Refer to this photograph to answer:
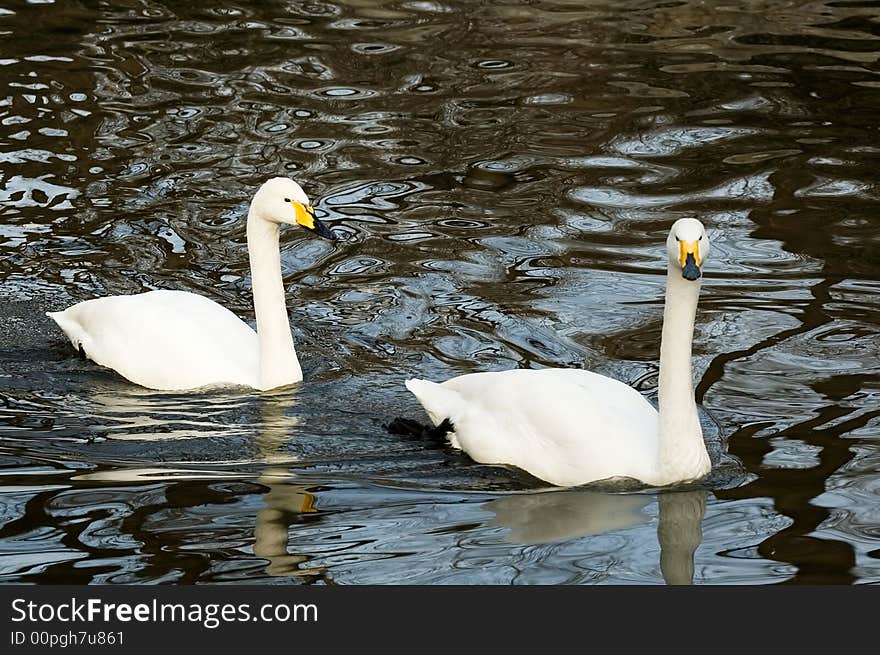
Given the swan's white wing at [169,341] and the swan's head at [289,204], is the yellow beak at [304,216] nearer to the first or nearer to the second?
Answer: the swan's head at [289,204]

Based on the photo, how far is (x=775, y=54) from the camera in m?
15.6

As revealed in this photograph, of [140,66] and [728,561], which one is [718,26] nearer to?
[140,66]

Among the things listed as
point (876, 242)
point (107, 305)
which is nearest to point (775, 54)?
point (876, 242)

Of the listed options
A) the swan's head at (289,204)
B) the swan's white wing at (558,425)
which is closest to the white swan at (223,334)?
the swan's head at (289,204)

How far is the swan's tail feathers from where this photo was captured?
754 centimetres

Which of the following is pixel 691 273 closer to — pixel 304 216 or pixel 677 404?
pixel 677 404

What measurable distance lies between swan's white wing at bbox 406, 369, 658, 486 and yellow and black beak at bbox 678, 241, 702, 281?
865mm

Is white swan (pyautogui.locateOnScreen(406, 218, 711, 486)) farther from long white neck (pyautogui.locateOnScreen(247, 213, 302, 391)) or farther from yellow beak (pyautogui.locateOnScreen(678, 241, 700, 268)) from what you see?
long white neck (pyautogui.locateOnScreen(247, 213, 302, 391))

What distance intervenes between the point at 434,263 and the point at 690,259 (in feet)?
13.2

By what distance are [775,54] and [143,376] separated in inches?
360

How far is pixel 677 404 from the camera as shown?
22.6ft

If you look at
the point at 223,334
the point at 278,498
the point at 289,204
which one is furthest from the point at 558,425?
the point at 223,334

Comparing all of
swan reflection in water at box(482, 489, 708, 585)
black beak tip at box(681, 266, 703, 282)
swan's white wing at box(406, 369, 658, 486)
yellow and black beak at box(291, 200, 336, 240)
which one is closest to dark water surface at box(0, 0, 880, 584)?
swan reflection in water at box(482, 489, 708, 585)

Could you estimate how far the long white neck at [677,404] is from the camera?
6.87m
